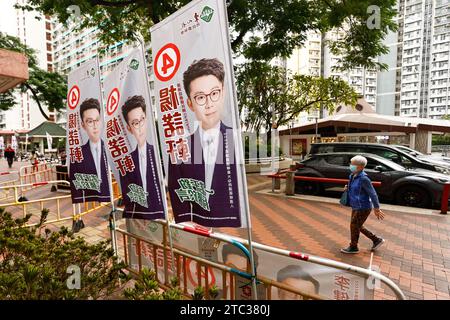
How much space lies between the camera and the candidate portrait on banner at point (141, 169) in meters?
3.36

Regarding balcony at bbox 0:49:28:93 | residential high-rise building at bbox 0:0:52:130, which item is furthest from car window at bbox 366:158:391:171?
residential high-rise building at bbox 0:0:52:130

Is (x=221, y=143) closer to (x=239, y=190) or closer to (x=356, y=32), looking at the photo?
(x=239, y=190)

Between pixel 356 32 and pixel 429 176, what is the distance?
581cm

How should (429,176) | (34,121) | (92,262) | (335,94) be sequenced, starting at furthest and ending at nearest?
(34,121) < (335,94) < (429,176) < (92,262)

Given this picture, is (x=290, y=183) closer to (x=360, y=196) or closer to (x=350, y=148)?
(x=350, y=148)

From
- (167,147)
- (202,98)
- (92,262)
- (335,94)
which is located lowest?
(92,262)

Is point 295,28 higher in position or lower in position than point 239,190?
higher

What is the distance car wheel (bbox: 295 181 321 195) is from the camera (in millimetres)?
10036

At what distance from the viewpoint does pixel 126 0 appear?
31.9 feet

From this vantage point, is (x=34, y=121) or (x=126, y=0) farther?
(x=34, y=121)

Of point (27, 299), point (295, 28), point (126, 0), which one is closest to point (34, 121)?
point (126, 0)

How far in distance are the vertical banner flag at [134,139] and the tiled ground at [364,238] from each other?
288 centimetres

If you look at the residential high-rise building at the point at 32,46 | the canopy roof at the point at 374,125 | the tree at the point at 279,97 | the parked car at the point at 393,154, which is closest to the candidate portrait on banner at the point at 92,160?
the parked car at the point at 393,154

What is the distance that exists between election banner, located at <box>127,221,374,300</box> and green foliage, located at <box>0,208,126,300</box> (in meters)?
0.79
